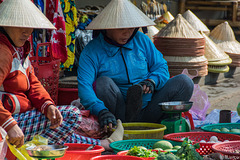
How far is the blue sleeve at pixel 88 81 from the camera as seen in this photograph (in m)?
3.49

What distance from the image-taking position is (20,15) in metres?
2.88

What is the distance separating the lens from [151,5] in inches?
345

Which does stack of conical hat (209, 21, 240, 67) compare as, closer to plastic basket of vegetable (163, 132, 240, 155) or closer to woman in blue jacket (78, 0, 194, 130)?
woman in blue jacket (78, 0, 194, 130)

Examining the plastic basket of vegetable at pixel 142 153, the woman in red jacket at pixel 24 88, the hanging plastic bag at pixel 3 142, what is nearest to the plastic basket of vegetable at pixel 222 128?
the woman in red jacket at pixel 24 88

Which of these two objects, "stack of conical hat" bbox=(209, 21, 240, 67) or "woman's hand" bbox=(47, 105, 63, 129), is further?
"stack of conical hat" bbox=(209, 21, 240, 67)

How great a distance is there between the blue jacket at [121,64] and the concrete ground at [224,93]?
1931mm

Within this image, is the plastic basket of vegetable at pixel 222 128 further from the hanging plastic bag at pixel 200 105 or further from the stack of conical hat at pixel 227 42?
the stack of conical hat at pixel 227 42

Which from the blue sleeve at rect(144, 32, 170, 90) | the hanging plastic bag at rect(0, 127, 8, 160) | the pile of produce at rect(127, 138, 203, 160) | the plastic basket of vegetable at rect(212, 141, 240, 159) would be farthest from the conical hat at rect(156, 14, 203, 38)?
the hanging plastic bag at rect(0, 127, 8, 160)

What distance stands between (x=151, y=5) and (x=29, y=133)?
20.4 ft

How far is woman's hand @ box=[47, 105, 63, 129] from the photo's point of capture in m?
2.91

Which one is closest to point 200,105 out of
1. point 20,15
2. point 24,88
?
point 24,88

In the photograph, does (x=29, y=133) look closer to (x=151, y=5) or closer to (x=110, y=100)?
(x=110, y=100)

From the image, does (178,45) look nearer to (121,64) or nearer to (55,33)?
(55,33)

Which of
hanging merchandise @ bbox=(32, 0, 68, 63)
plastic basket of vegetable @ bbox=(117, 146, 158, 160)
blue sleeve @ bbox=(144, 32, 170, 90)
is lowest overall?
plastic basket of vegetable @ bbox=(117, 146, 158, 160)
